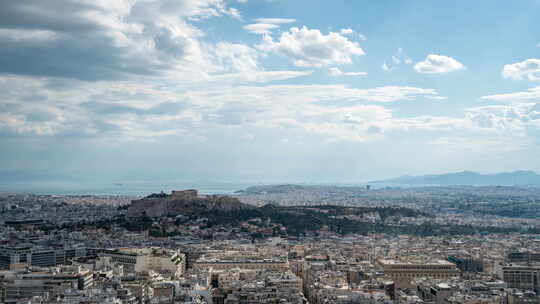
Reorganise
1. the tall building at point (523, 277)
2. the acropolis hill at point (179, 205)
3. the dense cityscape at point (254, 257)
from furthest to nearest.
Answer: the acropolis hill at point (179, 205) < the tall building at point (523, 277) < the dense cityscape at point (254, 257)

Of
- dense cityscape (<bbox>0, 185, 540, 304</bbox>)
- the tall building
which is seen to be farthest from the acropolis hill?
the tall building

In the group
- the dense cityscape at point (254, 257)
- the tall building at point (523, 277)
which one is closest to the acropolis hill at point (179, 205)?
the dense cityscape at point (254, 257)

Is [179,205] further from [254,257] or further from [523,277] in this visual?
[523,277]

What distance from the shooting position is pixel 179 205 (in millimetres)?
95688

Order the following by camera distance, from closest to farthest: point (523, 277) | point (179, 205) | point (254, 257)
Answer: point (523, 277), point (254, 257), point (179, 205)

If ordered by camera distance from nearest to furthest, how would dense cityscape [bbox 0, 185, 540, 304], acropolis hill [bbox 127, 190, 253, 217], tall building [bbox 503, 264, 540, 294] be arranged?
1. dense cityscape [bbox 0, 185, 540, 304]
2. tall building [bbox 503, 264, 540, 294]
3. acropolis hill [bbox 127, 190, 253, 217]

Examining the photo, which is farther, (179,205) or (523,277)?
(179,205)

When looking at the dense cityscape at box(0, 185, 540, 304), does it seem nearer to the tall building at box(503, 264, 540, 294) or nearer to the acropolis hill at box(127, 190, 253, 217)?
the tall building at box(503, 264, 540, 294)

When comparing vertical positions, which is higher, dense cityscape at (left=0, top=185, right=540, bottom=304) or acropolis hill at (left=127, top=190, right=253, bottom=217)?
acropolis hill at (left=127, top=190, right=253, bottom=217)

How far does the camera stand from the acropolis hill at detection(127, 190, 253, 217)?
93.6 meters

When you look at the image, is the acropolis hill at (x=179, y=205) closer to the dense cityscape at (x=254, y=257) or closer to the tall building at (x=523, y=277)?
the dense cityscape at (x=254, y=257)

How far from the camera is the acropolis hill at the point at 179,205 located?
307 ft

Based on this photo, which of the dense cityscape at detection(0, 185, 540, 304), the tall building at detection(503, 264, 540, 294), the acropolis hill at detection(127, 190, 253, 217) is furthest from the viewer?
the acropolis hill at detection(127, 190, 253, 217)

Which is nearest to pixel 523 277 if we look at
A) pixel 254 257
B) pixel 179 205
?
pixel 254 257
